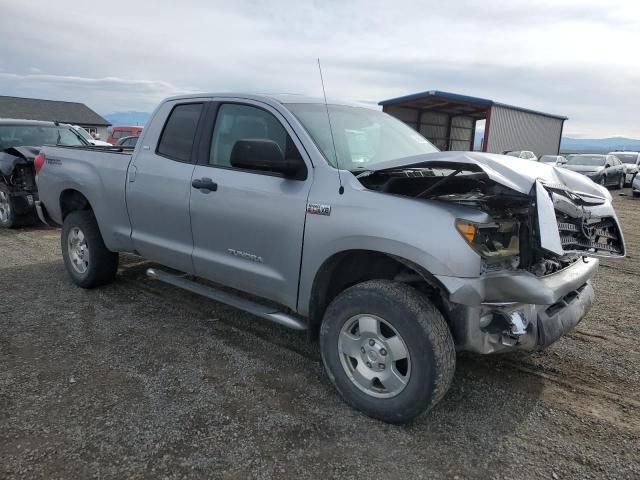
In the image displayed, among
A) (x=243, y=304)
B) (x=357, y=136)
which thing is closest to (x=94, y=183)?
(x=243, y=304)

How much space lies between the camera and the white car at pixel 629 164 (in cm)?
2282

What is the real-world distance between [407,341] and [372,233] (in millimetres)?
636

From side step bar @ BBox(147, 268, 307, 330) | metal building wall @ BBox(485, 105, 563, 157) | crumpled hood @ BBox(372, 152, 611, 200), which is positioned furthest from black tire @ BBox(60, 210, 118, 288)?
metal building wall @ BBox(485, 105, 563, 157)

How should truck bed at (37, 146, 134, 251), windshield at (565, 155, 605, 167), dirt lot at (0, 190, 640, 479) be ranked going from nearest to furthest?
dirt lot at (0, 190, 640, 479)
truck bed at (37, 146, 134, 251)
windshield at (565, 155, 605, 167)

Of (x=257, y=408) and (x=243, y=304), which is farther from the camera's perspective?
(x=243, y=304)

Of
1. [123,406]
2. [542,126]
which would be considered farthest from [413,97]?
[123,406]

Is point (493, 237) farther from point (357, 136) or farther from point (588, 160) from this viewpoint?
point (588, 160)

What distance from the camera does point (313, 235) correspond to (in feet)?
10.4

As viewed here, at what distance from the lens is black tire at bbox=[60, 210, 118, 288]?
4984 mm

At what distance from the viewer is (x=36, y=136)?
928 cm

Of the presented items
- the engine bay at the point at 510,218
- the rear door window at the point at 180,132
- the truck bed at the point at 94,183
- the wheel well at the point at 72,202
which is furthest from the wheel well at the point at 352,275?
the wheel well at the point at 72,202

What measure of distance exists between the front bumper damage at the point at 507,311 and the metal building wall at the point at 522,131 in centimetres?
2947

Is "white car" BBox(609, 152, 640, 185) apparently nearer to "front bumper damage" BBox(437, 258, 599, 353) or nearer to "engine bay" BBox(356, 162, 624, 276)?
"engine bay" BBox(356, 162, 624, 276)

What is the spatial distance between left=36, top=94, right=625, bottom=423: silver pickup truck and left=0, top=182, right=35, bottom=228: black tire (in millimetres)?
5150
